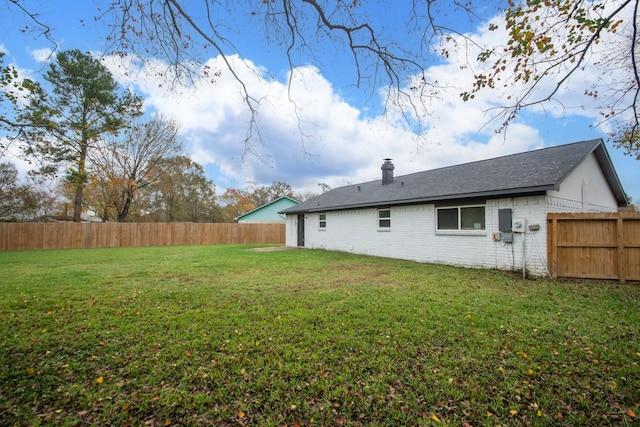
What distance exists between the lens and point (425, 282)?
6.85 meters

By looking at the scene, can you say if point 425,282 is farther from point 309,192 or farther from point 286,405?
point 309,192

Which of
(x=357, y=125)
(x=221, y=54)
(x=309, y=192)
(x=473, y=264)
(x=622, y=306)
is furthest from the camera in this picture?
(x=309, y=192)

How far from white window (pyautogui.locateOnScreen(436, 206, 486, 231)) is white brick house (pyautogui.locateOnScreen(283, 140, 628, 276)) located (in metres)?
0.03

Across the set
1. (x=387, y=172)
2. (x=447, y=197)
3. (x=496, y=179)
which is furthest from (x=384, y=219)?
(x=496, y=179)

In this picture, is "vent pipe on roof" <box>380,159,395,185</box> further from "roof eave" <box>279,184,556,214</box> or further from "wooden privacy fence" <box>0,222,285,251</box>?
"wooden privacy fence" <box>0,222,285,251</box>

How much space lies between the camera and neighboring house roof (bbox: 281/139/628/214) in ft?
26.2

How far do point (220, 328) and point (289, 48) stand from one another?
13.5ft

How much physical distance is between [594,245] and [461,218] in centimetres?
326

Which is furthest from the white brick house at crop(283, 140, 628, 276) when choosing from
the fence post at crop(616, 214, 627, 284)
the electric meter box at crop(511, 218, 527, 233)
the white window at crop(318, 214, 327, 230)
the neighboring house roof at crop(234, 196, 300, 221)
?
the neighboring house roof at crop(234, 196, 300, 221)

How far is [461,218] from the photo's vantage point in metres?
9.50

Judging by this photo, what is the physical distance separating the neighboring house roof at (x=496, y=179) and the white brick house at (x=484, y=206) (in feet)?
0.08

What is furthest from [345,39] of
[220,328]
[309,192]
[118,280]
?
[309,192]

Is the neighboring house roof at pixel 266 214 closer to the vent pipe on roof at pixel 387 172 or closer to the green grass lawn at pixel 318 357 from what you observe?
the vent pipe on roof at pixel 387 172

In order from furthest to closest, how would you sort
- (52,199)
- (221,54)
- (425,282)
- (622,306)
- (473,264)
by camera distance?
(52,199), (473,264), (425,282), (622,306), (221,54)
